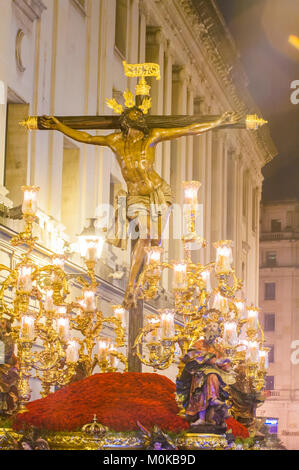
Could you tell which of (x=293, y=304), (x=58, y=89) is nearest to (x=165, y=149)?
(x=58, y=89)

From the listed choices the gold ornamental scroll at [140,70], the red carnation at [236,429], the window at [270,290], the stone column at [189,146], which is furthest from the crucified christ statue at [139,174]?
the window at [270,290]

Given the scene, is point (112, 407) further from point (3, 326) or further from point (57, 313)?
point (57, 313)

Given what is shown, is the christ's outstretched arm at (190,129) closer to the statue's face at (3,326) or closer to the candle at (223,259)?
the candle at (223,259)

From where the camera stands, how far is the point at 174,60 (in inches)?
1645

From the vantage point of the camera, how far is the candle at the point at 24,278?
43.6ft

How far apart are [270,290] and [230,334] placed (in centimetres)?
6855

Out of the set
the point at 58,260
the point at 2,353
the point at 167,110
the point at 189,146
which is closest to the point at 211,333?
the point at 2,353

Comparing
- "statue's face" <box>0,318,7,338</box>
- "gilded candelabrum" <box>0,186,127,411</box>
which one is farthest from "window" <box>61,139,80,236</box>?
"statue's face" <box>0,318,7,338</box>

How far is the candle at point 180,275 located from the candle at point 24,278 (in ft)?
6.97

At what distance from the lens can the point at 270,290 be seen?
82.9 m

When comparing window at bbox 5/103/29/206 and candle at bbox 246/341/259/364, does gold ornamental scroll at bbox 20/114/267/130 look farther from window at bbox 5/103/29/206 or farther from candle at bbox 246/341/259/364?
window at bbox 5/103/29/206

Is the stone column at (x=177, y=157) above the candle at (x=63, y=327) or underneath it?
above
